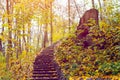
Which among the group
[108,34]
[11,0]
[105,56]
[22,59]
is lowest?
[22,59]

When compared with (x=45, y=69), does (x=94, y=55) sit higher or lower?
higher

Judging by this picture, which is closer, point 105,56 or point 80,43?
point 105,56

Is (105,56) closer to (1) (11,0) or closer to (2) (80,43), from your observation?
(2) (80,43)

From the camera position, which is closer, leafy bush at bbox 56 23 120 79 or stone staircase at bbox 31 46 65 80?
leafy bush at bbox 56 23 120 79

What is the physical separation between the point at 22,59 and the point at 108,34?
372 inches

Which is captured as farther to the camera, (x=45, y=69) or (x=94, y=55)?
(x=45, y=69)

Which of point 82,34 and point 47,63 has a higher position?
point 82,34

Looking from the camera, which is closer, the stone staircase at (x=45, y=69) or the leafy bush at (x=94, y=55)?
the leafy bush at (x=94, y=55)

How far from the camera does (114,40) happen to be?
1308cm

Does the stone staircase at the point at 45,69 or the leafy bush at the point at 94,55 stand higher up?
the leafy bush at the point at 94,55

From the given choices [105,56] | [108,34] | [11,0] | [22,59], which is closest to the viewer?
[105,56]

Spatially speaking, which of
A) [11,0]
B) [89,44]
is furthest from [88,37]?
[11,0]

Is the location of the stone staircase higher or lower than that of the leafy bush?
lower

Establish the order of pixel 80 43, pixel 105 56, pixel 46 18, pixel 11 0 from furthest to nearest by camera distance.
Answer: pixel 46 18 → pixel 11 0 → pixel 80 43 → pixel 105 56
